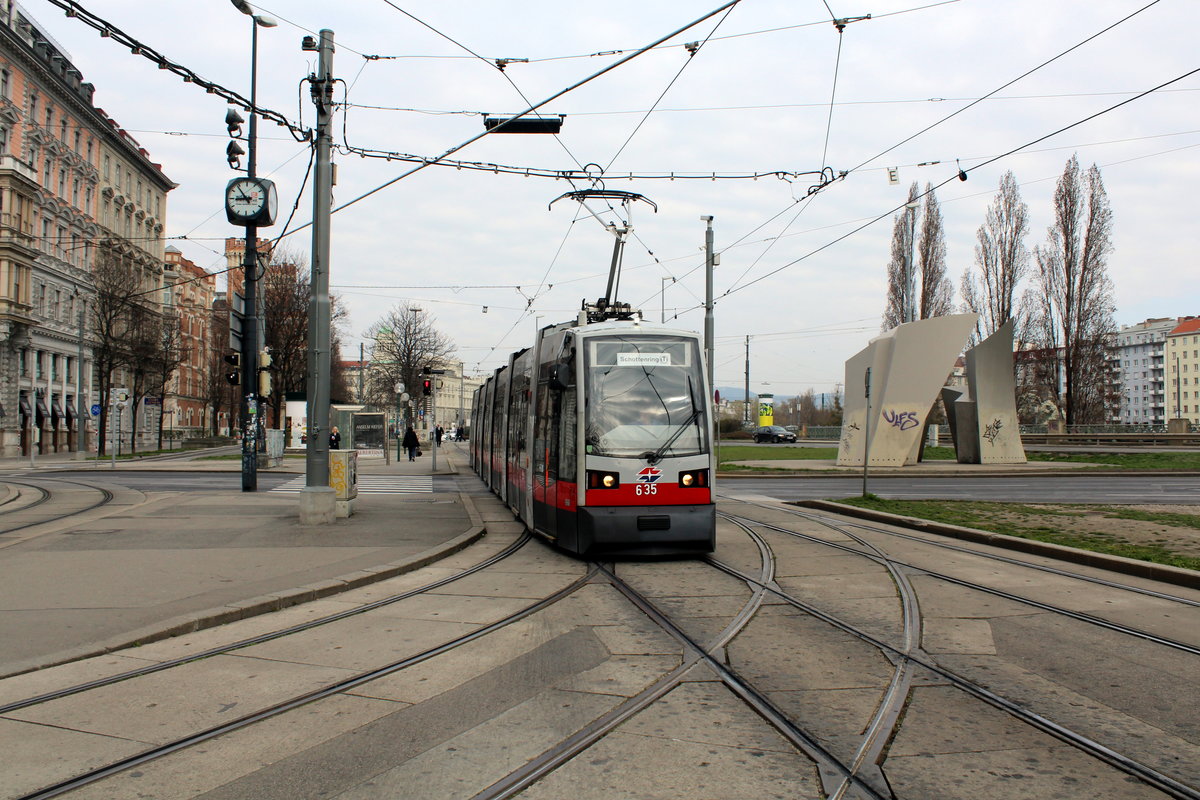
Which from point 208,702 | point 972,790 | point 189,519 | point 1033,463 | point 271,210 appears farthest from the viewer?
point 1033,463

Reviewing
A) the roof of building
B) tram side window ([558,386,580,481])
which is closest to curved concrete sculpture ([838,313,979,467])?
tram side window ([558,386,580,481])

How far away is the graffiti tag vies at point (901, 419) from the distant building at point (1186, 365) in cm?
13273

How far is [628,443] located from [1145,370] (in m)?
174

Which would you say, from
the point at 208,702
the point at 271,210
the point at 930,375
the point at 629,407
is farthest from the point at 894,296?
the point at 208,702

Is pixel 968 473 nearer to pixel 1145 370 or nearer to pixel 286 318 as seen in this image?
pixel 286 318

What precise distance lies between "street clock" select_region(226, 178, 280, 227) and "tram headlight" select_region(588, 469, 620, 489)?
10881 mm

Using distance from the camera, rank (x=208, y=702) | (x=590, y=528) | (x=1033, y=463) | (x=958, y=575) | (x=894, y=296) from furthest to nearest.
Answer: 1. (x=894, y=296)
2. (x=1033, y=463)
3. (x=590, y=528)
4. (x=958, y=575)
5. (x=208, y=702)

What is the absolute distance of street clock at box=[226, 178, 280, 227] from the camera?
18016 mm

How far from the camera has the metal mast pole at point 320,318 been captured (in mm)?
13320

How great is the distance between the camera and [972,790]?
389 centimetres

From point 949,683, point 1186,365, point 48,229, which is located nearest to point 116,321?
point 48,229

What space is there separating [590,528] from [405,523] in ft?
15.2

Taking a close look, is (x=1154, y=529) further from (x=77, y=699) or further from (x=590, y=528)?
(x=77, y=699)

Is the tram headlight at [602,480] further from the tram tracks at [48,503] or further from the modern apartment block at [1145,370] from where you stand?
the modern apartment block at [1145,370]
